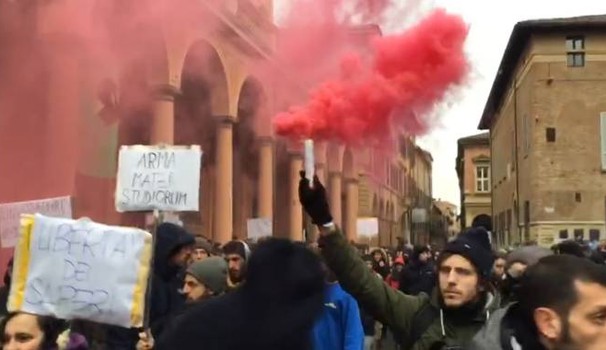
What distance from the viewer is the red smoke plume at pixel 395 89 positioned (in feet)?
42.3

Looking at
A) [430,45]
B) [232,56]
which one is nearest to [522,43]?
[232,56]

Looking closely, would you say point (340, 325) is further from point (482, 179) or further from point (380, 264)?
point (482, 179)

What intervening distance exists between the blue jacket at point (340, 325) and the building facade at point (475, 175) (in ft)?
245

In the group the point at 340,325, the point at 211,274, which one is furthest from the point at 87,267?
the point at 340,325

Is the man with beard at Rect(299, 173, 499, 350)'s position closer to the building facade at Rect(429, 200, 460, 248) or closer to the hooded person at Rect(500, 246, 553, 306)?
the hooded person at Rect(500, 246, 553, 306)

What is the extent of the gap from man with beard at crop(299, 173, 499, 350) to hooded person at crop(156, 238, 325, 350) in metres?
1.70

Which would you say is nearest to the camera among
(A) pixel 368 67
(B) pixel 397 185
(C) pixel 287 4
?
(A) pixel 368 67

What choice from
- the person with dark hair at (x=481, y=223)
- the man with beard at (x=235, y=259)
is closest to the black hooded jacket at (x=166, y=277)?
the man with beard at (x=235, y=259)

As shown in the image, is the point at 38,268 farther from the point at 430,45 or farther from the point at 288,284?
the point at 430,45

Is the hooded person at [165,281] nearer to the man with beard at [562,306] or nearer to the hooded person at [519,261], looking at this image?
the hooded person at [519,261]

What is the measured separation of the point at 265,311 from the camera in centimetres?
236

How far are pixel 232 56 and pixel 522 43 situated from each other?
78.0 ft

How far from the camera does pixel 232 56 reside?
21.6 meters

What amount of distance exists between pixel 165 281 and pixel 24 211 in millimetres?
1990
